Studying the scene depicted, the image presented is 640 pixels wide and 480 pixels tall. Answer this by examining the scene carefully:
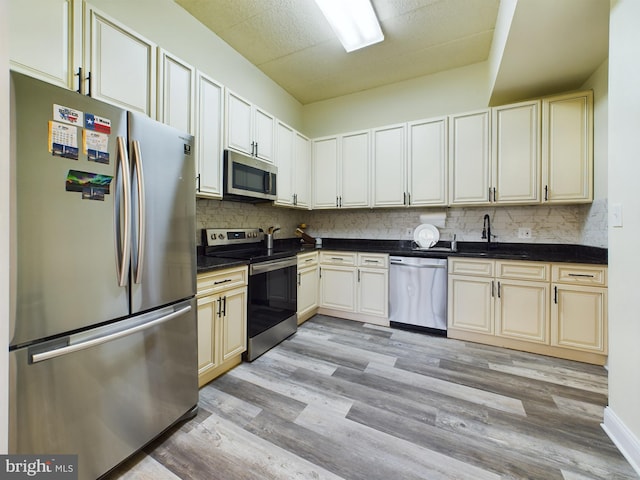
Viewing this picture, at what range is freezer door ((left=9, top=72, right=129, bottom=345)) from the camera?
958 millimetres

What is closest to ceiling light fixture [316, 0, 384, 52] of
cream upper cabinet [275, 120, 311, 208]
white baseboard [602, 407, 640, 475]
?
cream upper cabinet [275, 120, 311, 208]

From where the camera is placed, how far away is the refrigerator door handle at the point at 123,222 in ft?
3.99

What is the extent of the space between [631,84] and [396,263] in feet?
6.92

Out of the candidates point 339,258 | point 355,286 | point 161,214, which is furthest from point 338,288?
point 161,214

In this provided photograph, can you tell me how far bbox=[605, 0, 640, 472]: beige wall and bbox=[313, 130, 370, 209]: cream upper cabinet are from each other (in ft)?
7.31

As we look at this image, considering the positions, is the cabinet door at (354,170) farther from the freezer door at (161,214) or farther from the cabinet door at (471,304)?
the freezer door at (161,214)

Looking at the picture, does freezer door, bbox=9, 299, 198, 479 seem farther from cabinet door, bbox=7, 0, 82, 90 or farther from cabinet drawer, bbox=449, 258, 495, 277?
cabinet drawer, bbox=449, 258, 495, 277

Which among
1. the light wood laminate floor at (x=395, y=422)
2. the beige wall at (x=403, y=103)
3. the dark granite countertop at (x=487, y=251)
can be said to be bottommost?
the light wood laminate floor at (x=395, y=422)

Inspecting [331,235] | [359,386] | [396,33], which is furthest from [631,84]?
[331,235]

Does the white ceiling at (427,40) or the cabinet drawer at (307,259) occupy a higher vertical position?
the white ceiling at (427,40)

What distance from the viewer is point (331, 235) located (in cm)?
406

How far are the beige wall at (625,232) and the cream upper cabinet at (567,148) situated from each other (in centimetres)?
128

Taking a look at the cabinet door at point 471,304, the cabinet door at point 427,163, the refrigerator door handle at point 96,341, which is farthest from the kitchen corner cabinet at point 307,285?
the refrigerator door handle at point 96,341

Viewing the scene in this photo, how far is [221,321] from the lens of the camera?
1.99 m
